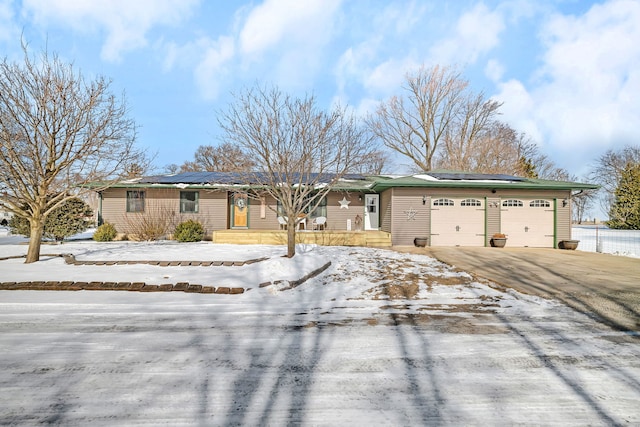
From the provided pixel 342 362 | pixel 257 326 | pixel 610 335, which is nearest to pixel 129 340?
pixel 257 326

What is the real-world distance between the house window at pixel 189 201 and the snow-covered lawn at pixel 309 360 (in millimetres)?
9967

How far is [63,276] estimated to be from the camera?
659cm

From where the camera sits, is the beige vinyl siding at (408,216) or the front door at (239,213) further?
the front door at (239,213)

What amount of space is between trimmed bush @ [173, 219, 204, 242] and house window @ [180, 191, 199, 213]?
171 cm

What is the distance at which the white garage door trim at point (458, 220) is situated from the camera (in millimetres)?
13781

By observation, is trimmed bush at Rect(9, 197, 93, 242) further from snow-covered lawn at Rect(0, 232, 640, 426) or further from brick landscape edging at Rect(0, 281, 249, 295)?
snow-covered lawn at Rect(0, 232, 640, 426)

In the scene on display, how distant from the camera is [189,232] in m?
13.6

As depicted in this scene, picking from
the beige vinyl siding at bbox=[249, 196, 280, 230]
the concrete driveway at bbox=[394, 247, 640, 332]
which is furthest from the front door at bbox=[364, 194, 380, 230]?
the beige vinyl siding at bbox=[249, 196, 280, 230]

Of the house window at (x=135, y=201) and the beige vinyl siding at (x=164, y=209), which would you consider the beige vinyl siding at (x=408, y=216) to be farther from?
the house window at (x=135, y=201)

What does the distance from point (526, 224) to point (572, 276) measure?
708 cm

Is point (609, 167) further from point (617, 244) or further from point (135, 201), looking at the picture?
point (135, 201)

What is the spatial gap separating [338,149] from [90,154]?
6.72 meters

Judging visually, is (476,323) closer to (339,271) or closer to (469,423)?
(469,423)

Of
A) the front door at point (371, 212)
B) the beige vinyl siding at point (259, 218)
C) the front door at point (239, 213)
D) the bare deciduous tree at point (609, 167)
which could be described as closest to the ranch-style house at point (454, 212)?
the front door at point (371, 212)
